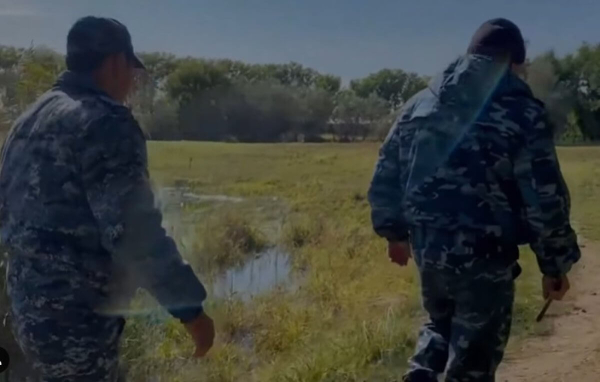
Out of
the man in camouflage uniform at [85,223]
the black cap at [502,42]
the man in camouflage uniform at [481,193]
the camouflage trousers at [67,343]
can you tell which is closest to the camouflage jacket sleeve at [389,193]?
the man in camouflage uniform at [481,193]

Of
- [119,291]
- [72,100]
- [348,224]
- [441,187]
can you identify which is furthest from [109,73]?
[348,224]

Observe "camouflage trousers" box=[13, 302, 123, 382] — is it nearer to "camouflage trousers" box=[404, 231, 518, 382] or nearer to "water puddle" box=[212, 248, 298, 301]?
"camouflage trousers" box=[404, 231, 518, 382]

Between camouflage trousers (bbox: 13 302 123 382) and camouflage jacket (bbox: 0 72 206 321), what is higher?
camouflage jacket (bbox: 0 72 206 321)

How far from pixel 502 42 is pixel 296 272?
4.70 feet

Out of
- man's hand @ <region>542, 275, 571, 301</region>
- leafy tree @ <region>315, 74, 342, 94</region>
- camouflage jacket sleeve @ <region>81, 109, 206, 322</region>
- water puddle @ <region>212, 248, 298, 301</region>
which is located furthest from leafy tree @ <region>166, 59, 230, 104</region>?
man's hand @ <region>542, 275, 571, 301</region>

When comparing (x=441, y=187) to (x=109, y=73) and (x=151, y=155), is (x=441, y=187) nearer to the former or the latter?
(x=109, y=73)

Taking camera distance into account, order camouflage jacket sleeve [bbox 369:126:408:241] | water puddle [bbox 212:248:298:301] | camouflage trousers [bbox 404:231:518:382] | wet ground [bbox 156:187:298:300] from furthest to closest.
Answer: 1. water puddle [bbox 212:248:298:301]
2. wet ground [bbox 156:187:298:300]
3. camouflage jacket sleeve [bbox 369:126:408:241]
4. camouflage trousers [bbox 404:231:518:382]

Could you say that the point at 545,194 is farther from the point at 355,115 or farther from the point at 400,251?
the point at 355,115

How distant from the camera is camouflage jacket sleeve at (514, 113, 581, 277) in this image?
2.21 m

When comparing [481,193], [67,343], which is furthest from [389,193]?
[67,343]

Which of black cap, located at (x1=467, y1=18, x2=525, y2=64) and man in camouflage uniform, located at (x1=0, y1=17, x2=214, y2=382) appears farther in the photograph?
black cap, located at (x1=467, y1=18, x2=525, y2=64)

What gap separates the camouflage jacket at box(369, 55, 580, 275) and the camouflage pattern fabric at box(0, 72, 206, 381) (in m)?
0.80

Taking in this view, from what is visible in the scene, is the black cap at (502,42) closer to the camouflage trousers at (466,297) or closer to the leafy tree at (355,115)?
the camouflage trousers at (466,297)

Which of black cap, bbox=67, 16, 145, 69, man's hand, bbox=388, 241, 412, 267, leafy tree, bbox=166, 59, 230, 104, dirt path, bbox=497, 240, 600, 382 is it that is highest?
black cap, bbox=67, 16, 145, 69
